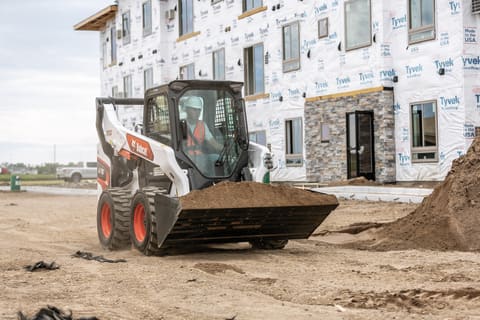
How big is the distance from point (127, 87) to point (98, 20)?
5.41 m

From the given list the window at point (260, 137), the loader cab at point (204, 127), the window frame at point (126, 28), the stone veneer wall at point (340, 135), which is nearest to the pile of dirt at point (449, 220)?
the loader cab at point (204, 127)

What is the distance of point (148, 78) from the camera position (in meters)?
38.0

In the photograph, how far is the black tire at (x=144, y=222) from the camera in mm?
11203

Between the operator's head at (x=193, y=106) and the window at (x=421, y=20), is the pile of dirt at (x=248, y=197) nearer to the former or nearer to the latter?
the operator's head at (x=193, y=106)

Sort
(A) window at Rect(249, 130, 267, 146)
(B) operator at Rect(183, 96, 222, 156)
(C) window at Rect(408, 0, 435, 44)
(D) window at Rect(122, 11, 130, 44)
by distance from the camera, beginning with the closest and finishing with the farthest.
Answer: (B) operator at Rect(183, 96, 222, 156) → (C) window at Rect(408, 0, 435, 44) → (A) window at Rect(249, 130, 267, 146) → (D) window at Rect(122, 11, 130, 44)

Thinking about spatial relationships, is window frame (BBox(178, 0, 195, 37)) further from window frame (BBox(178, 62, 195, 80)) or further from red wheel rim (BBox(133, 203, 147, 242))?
red wheel rim (BBox(133, 203, 147, 242))

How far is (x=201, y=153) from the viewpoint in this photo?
39.1ft

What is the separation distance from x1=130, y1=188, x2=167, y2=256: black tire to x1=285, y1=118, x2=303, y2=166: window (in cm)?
1542

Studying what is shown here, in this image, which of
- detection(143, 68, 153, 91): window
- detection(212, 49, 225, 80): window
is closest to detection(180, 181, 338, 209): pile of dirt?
detection(212, 49, 225, 80): window

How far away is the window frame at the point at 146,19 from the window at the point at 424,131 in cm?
1893

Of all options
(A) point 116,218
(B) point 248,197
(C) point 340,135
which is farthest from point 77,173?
(B) point 248,197

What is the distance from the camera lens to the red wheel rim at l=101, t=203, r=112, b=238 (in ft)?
43.1

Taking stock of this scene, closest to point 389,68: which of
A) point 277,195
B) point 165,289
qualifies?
point 277,195

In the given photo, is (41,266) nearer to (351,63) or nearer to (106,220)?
(106,220)
